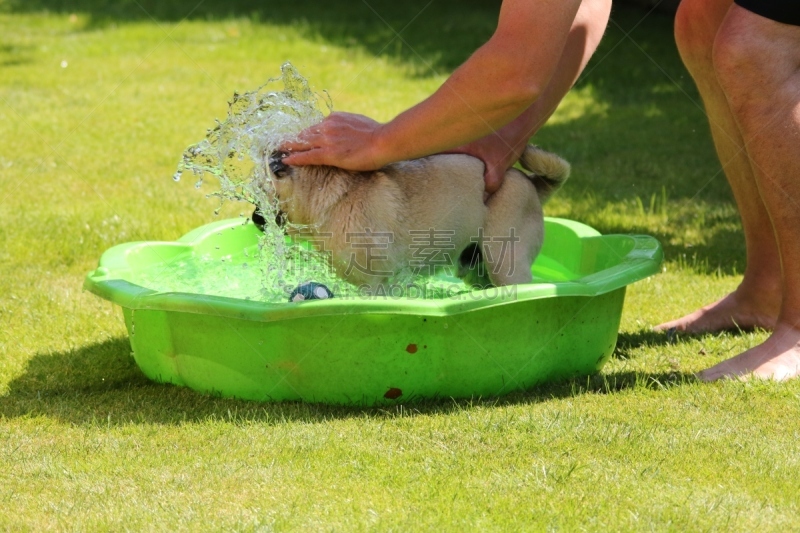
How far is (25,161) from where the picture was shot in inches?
237

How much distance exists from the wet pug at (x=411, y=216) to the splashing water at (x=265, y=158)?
62 millimetres

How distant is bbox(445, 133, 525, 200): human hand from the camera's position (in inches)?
129

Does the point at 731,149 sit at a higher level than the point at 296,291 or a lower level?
higher

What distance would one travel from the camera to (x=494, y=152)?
3311 mm

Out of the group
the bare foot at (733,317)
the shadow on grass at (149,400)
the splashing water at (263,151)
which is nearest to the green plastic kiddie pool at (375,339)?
the shadow on grass at (149,400)

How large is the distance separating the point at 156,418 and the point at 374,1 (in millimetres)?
9122

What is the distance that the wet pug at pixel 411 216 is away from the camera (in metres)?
3.11

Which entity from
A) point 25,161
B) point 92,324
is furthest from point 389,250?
point 25,161

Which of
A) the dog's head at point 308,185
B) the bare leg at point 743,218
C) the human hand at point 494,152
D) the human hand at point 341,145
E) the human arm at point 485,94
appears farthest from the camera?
the bare leg at point 743,218

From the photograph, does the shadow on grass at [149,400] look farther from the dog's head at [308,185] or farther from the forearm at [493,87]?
the forearm at [493,87]

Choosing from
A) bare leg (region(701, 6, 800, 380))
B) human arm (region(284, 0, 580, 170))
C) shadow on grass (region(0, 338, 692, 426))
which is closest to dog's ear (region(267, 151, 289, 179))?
human arm (region(284, 0, 580, 170))

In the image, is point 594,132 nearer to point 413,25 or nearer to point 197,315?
point 413,25

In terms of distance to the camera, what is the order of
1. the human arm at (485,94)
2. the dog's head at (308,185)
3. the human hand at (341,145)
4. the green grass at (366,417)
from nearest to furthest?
the green grass at (366,417), the human arm at (485,94), the human hand at (341,145), the dog's head at (308,185)

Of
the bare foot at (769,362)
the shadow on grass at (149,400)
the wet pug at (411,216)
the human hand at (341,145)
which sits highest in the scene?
the human hand at (341,145)
